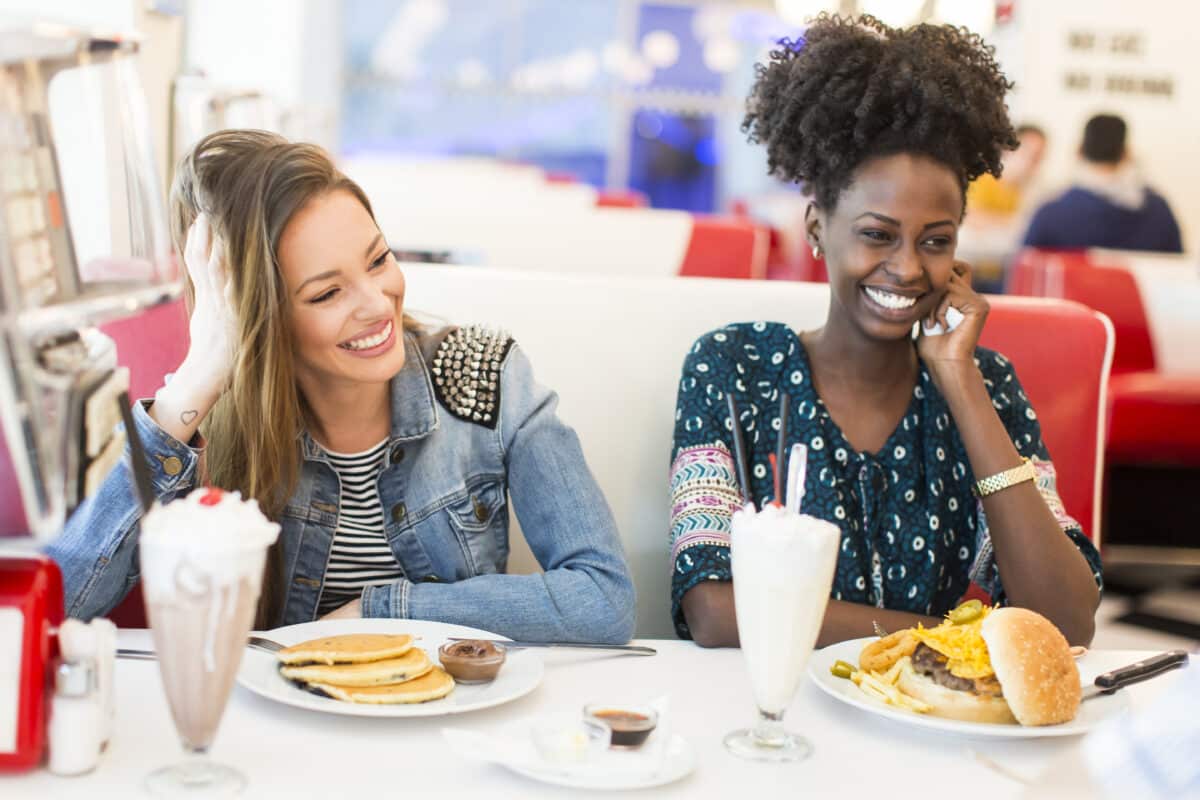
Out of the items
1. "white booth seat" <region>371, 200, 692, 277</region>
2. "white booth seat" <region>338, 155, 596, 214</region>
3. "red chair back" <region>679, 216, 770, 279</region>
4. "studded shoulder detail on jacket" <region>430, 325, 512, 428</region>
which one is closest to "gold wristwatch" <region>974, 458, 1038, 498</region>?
"studded shoulder detail on jacket" <region>430, 325, 512, 428</region>

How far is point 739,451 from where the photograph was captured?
1.64 metres

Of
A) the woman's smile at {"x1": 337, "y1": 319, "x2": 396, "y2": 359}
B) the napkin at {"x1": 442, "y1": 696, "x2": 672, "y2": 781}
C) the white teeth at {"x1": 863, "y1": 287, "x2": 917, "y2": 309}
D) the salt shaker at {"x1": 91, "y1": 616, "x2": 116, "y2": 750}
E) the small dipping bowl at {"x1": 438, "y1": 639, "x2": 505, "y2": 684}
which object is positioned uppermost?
the white teeth at {"x1": 863, "y1": 287, "x2": 917, "y2": 309}

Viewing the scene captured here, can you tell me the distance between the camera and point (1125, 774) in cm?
76

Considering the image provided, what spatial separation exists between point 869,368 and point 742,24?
11.4 meters

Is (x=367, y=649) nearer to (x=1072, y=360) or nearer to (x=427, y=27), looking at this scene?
(x=1072, y=360)

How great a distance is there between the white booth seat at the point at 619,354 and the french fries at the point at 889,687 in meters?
0.78

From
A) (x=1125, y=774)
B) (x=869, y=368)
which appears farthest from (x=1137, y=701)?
(x=869, y=368)

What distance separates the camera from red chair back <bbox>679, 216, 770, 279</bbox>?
12.4 ft

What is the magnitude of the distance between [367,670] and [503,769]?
6.6 inches

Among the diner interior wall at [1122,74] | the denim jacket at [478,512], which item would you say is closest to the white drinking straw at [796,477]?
the denim jacket at [478,512]

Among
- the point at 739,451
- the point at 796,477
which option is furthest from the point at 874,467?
the point at 796,477

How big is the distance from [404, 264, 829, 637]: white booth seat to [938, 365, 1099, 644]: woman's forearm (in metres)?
0.49

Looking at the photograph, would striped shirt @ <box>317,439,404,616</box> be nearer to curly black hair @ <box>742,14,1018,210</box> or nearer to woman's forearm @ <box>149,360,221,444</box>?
woman's forearm @ <box>149,360,221,444</box>

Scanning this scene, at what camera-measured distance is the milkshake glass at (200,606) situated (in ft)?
2.95
